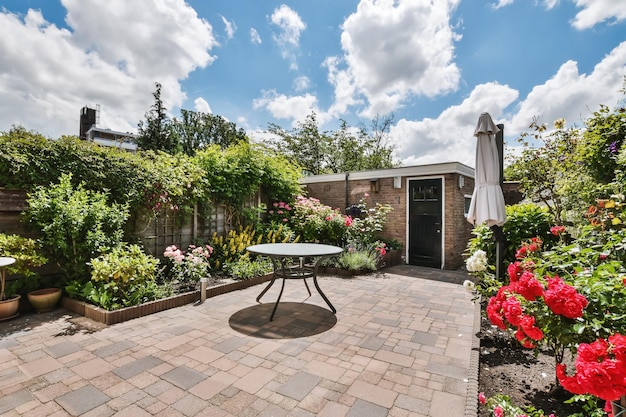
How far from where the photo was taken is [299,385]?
2.13 m

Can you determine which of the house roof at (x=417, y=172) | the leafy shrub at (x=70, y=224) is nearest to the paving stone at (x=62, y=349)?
the leafy shrub at (x=70, y=224)

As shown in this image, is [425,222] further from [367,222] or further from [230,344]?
[230,344]

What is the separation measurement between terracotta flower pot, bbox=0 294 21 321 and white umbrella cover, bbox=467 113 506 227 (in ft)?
19.3

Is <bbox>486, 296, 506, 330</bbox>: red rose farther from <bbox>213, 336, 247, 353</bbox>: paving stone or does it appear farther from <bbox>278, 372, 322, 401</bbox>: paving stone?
<bbox>213, 336, 247, 353</bbox>: paving stone

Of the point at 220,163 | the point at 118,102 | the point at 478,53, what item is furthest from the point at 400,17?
the point at 118,102

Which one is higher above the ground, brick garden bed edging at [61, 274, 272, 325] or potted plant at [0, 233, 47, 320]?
potted plant at [0, 233, 47, 320]

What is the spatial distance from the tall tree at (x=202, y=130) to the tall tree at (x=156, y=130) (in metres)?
2.50

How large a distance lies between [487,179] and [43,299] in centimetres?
600

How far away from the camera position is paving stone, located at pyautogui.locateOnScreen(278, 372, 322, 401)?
2020 mm

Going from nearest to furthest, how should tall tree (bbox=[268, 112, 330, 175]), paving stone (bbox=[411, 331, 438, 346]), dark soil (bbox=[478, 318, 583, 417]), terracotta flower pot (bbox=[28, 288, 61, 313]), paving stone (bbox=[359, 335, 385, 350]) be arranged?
dark soil (bbox=[478, 318, 583, 417])
paving stone (bbox=[359, 335, 385, 350])
paving stone (bbox=[411, 331, 438, 346])
terracotta flower pot (bbox=[28, 288, 61, 313])
tall tree (bbox=[268, 112, 330, 175])

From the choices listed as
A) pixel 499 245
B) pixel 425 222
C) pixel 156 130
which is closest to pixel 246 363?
pixel 499 245

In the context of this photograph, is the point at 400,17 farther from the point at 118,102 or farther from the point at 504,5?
the point at 118,102

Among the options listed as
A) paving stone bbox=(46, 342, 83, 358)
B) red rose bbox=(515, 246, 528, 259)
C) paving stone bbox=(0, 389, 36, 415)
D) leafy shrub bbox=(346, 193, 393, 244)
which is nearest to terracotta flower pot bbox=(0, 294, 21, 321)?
paving stone bbox=(46, 342, 83, 358)

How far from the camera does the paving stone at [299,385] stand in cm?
202
